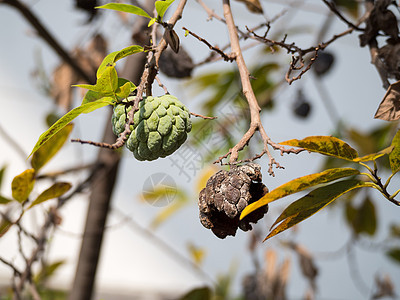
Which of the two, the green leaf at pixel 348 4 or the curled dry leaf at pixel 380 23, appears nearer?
the curled dry leaf at pixel 380 23

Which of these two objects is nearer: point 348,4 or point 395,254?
point 348,4

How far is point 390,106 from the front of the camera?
56cm

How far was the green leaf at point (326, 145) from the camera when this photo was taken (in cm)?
44

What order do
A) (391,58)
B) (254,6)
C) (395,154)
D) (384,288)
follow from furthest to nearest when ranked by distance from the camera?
(384,288) → (254,6) → (391,58) → (395,154)

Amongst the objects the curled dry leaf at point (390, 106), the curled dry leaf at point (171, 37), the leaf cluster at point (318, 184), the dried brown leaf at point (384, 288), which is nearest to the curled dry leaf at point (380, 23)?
the curled dry leaf at point (390, 106)

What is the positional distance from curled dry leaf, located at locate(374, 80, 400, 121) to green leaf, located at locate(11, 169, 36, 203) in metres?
0.55

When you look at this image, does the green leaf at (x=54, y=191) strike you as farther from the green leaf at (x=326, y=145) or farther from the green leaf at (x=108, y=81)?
the green leaf at (x=326, y=145)

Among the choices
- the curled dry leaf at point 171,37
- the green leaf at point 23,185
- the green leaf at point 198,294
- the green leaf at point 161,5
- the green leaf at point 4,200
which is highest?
the green leaf at point 4,200

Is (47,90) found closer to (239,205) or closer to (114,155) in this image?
(114,155)

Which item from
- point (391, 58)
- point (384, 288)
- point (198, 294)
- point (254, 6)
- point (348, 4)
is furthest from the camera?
point (384, 288)

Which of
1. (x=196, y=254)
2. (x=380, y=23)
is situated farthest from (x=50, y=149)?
(x=196, y=254)

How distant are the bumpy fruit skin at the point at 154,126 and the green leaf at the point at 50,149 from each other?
0.38 meters

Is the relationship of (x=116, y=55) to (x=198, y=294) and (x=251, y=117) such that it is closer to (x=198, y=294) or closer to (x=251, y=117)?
(x=251, y=117)

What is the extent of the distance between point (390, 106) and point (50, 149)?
0.60 meters
